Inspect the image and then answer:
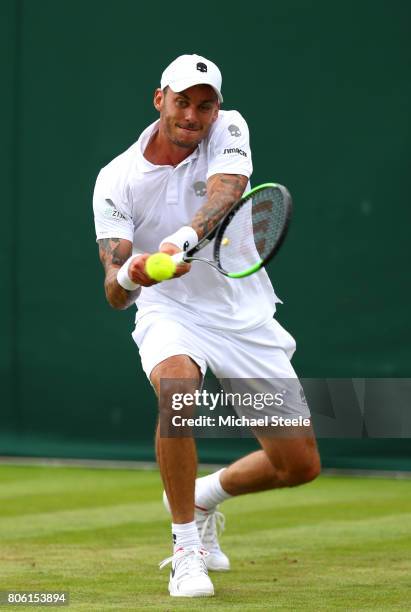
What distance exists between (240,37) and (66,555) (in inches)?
146

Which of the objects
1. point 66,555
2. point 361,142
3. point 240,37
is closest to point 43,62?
point 240,37

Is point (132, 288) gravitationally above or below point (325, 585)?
above

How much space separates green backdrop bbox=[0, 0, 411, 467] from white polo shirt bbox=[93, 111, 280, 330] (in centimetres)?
283

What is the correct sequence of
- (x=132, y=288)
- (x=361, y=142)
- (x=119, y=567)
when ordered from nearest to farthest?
1. (x=132, y=288)
2. (x=119, y=567)
3. (x=361, y=142)

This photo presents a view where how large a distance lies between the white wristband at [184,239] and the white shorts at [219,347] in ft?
1.25

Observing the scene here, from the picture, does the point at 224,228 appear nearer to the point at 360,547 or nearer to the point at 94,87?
the point at 360,547

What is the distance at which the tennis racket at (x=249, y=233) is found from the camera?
171 inches

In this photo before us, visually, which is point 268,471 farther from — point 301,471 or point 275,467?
point 301,471

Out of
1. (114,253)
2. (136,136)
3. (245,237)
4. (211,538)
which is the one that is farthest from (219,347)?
(136,136)

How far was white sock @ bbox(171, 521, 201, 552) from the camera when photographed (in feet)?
14.8

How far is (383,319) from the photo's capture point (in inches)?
302

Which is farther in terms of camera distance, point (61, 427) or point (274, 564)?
point (61, 427)

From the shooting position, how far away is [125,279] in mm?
4453

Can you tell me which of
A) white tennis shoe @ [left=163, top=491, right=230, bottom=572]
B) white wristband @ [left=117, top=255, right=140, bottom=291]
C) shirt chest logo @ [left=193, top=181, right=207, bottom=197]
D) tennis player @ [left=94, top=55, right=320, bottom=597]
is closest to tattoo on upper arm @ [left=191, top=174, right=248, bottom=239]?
tennis player @ [left=94, top=55, right=320, bottom=597]
